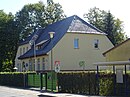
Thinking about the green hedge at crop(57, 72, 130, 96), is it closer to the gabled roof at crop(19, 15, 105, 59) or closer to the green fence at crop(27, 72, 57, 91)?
the green fence at crop(27, 72, 57, 91)

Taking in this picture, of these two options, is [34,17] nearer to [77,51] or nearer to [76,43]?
[76,43]

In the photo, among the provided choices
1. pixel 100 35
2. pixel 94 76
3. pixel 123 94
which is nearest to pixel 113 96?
pixel 123 94

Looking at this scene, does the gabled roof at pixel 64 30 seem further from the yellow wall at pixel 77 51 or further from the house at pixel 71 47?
the yellow wall at pixel 77 51

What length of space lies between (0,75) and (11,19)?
26901 mm

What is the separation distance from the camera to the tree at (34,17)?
7256cm

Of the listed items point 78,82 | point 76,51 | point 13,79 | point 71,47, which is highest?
point 71,47

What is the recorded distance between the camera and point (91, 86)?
24375 mm

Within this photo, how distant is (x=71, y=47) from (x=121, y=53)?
1109cm

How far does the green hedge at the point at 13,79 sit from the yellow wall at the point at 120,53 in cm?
1115

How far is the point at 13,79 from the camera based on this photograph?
41.7 m

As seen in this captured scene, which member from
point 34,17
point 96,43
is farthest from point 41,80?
point 34,17

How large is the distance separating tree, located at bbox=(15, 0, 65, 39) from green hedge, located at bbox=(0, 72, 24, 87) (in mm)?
27218

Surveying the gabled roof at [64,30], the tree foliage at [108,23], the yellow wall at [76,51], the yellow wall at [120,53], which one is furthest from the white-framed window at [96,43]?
the tree foliage at [108,23]

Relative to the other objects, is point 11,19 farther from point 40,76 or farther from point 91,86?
point 91,86
